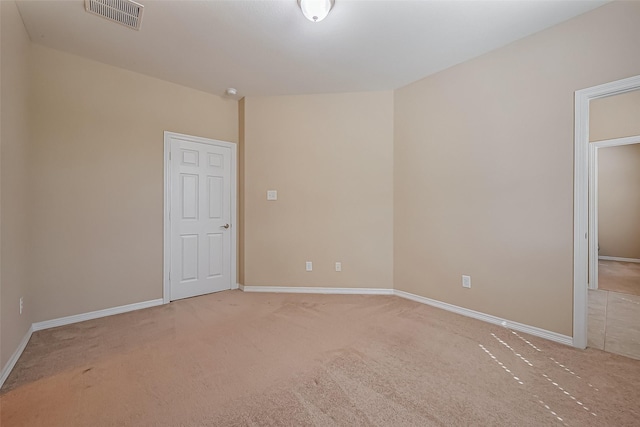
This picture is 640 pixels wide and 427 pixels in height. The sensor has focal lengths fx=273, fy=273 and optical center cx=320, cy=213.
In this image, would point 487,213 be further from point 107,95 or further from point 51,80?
point 51,80

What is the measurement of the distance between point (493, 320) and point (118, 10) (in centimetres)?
422

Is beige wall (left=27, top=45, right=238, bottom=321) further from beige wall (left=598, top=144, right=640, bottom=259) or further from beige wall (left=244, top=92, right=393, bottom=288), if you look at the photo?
beige wall (left=598, top=144, right=640, bottom=259)

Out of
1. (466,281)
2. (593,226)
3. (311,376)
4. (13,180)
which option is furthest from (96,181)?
(593,226)

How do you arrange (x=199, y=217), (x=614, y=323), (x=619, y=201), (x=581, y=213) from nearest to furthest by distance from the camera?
(x=581, y=213)
(x=614, y=323)
(x=199, y=217)
(x=619, y=201)

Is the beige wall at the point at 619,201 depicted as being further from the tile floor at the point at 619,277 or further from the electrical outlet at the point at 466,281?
the electrical outlet at the point at 466,281

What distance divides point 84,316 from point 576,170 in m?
4.71

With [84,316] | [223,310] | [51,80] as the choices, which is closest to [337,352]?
[223,310]

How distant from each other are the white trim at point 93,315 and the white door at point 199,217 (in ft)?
0.96

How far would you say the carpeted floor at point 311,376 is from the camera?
1.47m

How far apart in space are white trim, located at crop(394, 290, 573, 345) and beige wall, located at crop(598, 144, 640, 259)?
5036 mm

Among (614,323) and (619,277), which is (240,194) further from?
(619,277)

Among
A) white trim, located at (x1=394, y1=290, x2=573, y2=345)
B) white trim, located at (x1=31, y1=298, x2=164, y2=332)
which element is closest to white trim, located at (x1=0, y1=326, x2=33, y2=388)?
white trim, located at (x1=31, y1=298, x2=164, y2=332)

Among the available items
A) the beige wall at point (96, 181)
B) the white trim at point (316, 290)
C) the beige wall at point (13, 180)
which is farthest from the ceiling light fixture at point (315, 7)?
the white trim at point (316, 290)

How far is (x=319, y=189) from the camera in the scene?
3.72 meters
